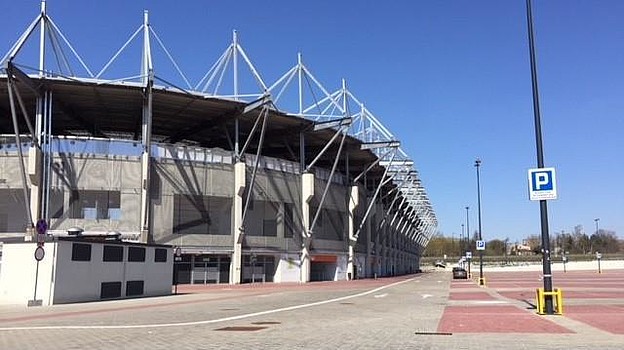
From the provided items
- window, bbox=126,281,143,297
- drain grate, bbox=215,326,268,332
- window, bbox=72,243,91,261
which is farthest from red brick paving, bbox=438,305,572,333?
window, bbox=126,281,143,297

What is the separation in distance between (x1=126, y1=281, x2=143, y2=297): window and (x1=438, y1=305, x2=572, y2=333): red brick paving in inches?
670

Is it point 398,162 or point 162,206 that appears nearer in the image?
point 162,206

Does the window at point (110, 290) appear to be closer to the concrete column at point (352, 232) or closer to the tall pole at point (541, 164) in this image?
the tall pole at point (541, 164)

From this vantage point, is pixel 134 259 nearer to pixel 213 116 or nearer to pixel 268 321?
pixel 268 321

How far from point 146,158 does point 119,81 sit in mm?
6297

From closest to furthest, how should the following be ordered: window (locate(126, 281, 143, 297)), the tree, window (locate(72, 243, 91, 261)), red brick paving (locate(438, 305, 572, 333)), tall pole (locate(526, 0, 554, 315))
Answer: red brick paving (locate(438, 305, 572, 333)) → tall pole (locate(526, 0, 554, 315)) → window (locate(72, 243, 91, 261)) → window (locate(126, 281, 143, 297)) → the tree

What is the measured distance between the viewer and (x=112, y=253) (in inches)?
1224

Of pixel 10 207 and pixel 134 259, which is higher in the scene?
pixel 10 207

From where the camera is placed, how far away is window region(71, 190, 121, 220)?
4984 centimetres

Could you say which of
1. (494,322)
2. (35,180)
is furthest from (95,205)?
(494,322)

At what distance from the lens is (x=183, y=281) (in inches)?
2120

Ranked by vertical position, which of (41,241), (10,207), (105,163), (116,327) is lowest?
(116,327)

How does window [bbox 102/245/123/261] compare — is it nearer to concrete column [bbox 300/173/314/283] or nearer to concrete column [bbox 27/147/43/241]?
concrete column [bbox 27/147/43/241]

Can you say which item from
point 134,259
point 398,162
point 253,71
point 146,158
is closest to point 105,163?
point 146,158
